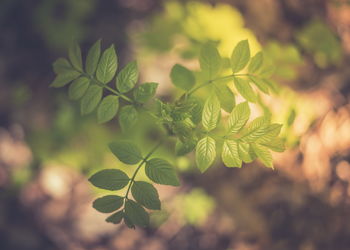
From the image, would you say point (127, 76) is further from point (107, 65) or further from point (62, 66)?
point (62, 66)

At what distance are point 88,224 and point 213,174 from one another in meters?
1.13

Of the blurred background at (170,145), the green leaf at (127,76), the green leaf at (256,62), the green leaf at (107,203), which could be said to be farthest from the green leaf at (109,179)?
the blurred background at (170,145)

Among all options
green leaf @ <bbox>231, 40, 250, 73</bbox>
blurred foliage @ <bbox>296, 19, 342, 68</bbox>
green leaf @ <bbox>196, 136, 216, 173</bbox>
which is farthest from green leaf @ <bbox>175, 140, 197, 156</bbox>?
blurred foliage @ <bbox>296, 19, 342, 68</bbox>

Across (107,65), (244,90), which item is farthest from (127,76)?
(244,90)

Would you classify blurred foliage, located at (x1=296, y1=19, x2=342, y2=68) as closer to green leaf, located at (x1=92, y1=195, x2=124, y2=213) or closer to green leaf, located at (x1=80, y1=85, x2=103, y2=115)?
green leaf, located at (x1=80, y1=85, x2=103, y2=115)

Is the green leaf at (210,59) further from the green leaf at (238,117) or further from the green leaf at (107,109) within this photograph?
the green leaf at (107,109)

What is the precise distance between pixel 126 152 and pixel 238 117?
37cm

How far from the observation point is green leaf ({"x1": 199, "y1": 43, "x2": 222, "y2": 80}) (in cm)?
98

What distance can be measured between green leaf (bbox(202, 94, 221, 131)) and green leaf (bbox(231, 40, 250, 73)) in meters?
0.22

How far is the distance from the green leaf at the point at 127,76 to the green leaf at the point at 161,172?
0.26 m

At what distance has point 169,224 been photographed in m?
2.32

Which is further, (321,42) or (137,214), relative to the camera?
(321,42)

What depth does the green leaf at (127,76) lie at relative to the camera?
89cm

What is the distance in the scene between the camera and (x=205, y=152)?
0.85 metres
